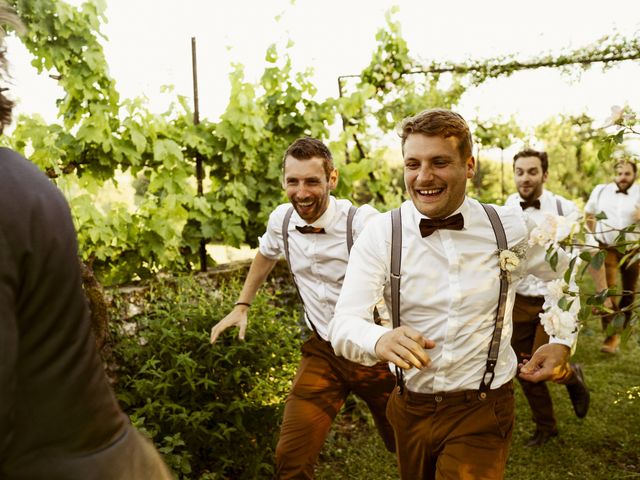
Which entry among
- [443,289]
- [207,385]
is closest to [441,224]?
[443,289]

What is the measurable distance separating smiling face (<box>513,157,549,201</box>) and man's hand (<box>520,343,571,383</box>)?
2594 millimetres

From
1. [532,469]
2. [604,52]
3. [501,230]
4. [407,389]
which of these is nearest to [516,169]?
[532,469]

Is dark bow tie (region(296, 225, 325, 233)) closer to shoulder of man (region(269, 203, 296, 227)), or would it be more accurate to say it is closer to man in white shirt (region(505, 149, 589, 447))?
shoulder of man (region(269, 203, 296, 227))

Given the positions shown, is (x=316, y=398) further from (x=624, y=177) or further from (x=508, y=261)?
(x=624, y=177)

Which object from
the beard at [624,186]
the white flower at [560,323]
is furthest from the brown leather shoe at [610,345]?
the white flower at [560,323]

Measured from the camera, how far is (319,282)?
12.0ft

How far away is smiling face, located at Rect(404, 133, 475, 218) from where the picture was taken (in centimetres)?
248

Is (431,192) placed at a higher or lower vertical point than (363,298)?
higher

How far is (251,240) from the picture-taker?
6.01 metres

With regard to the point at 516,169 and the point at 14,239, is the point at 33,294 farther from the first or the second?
the point at 516,169

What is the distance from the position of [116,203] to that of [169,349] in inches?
68.0

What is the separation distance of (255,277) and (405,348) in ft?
6.78

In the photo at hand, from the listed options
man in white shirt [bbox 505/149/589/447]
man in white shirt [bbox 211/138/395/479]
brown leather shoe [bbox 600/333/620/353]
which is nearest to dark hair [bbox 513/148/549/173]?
man in white shirt [bbox 505/149/589/447]

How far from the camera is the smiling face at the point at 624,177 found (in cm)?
693
